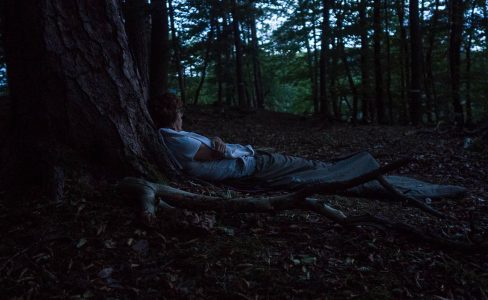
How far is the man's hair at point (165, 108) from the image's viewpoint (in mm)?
3947

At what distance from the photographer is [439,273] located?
217 cm

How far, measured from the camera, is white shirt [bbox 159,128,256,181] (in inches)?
150

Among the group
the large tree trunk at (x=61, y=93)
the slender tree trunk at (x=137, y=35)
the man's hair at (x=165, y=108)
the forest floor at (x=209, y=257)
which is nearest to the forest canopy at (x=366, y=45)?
the slender tree trunk at (x=137, y=35)

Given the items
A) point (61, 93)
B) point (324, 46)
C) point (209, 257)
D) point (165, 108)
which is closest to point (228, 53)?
point (324, 46)

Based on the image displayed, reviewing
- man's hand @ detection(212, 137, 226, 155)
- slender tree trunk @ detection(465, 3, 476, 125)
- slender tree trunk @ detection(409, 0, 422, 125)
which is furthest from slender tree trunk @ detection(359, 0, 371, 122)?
man's hand @ detection(212, 137, 226, 155)

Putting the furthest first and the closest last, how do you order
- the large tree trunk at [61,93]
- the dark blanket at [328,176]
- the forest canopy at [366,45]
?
the forest canopy at [366,45] → the dark blanket at [328,176] → the large tree trunk at [61,93]

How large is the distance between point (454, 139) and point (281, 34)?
617 inches

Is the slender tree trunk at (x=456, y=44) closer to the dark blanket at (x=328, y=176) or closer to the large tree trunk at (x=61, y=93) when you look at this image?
the dark blanket at (x=328, y=176)

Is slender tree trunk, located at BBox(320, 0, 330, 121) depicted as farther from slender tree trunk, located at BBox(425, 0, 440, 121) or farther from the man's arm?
the man's arm

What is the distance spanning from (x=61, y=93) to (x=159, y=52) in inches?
287

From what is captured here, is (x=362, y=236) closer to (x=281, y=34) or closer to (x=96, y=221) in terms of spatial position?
(x=96, y=221)

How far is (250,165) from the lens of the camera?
4289mm

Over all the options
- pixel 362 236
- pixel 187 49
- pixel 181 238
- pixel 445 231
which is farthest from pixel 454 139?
pixel 187 49

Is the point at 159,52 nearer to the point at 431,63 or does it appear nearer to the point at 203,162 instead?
the point at 203,162
